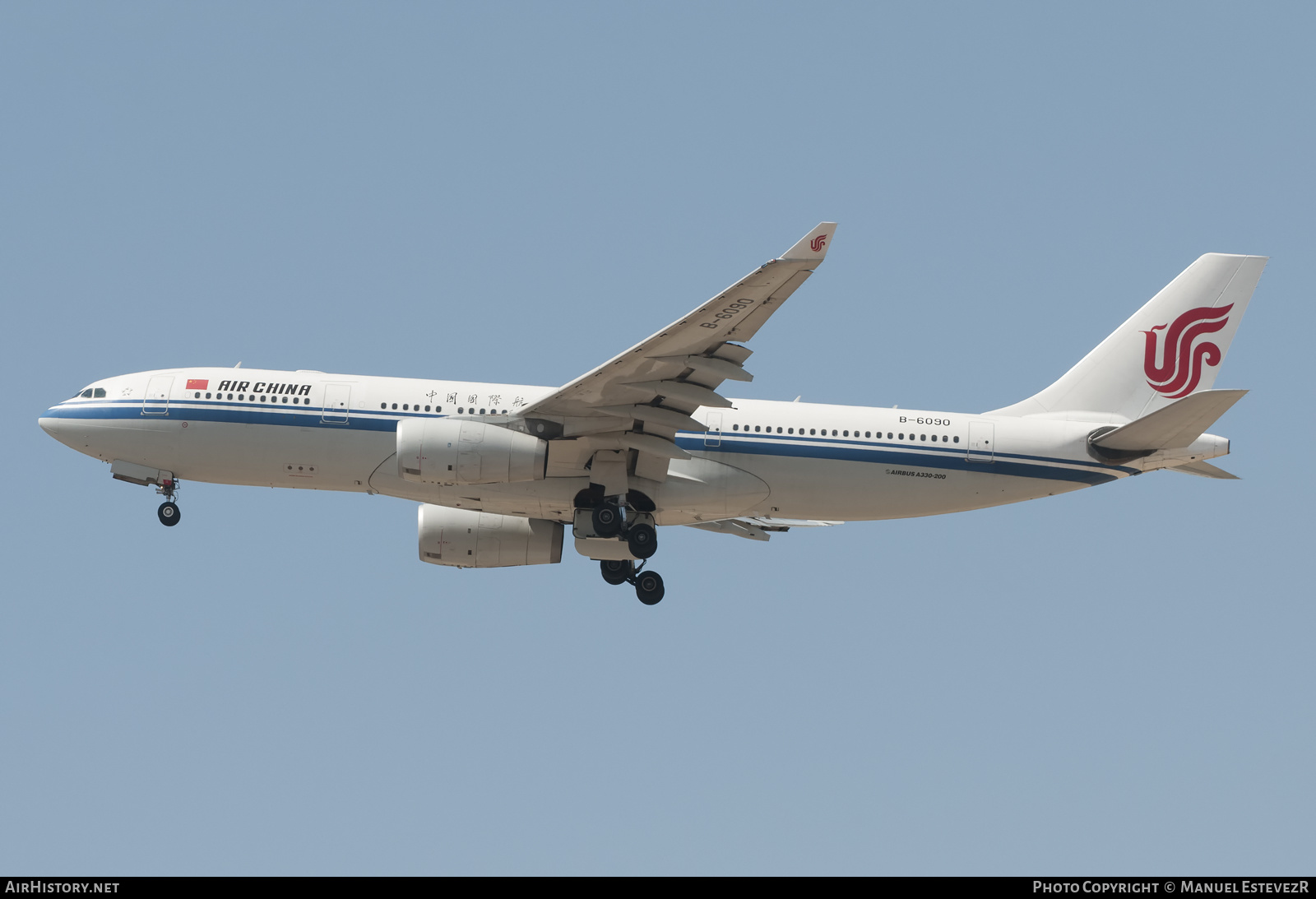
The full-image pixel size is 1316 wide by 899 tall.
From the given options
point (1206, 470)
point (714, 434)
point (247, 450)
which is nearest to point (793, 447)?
point (714, 434)

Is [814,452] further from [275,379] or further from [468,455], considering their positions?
[275,379]

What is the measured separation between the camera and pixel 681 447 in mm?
31484

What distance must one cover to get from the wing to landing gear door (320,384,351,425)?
4040 millimetres

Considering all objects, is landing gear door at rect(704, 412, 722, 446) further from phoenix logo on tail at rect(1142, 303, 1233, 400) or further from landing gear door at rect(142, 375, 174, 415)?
landing gear door at rect(142, 375, 174, 415)

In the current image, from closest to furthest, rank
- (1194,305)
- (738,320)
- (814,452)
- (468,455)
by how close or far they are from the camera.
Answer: (738,320)
(468,455)
(814,452)
(1194,305)

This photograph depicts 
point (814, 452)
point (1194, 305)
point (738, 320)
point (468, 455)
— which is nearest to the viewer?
point (738, 320)

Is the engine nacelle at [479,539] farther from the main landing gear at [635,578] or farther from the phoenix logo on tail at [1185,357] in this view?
the phoenix logo on tail at [1185,357]

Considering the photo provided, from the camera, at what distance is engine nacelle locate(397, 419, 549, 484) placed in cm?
2925

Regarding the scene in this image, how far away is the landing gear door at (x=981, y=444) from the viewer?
31.7m

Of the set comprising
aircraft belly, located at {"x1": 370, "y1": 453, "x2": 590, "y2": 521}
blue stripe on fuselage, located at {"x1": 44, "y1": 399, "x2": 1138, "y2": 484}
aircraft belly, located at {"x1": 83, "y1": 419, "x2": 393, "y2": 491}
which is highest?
blue stripe on fuselage, located at {"x1": 44, "y1": 399, "x2": 1138, "y2": 484}

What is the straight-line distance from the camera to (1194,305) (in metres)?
33.8

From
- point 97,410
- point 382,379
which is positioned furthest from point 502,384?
point 97,410

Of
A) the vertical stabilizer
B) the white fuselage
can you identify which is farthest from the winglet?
the vertical stabilizer

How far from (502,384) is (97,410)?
893cm
